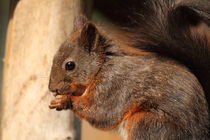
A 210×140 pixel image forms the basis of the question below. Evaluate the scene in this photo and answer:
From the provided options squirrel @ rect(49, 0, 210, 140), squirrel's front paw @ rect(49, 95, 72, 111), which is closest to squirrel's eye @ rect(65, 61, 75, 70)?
squirrel @ rect(49, 0, 210, 140)

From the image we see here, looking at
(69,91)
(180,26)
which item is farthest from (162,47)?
(69,91)

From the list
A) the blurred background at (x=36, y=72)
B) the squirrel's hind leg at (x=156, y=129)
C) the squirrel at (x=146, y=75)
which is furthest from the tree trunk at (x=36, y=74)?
the squirrel's hind leg at (x=156, y=129)

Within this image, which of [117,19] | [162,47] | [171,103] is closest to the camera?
[171,103]

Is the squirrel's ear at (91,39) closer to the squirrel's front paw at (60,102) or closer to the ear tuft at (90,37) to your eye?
the ear tuft at (90,37)

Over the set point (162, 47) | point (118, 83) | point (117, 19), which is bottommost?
point (117, 19)

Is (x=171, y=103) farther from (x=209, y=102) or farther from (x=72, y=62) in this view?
(x=72, y=62)

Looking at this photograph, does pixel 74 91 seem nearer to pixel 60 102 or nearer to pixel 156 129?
pixel 60 102

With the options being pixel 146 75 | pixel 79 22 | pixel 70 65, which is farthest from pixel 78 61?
pixel 146 75
